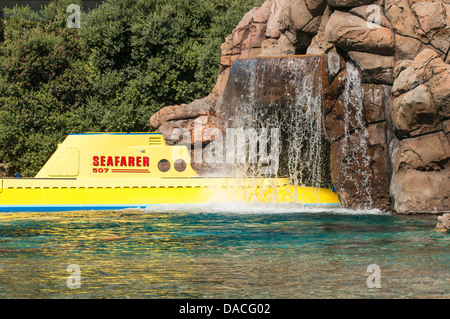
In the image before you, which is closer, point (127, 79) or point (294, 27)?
point (294, 27)

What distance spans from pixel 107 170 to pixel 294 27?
918 centimetres

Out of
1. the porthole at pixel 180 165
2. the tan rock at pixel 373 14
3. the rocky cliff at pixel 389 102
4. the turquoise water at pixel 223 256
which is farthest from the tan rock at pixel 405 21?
the porthole at pixel 180 165

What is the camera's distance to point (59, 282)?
9578 mm

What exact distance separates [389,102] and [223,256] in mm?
10205

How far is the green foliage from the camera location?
34938 mm

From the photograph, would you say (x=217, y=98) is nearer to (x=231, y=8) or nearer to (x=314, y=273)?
(x=231, y=8)

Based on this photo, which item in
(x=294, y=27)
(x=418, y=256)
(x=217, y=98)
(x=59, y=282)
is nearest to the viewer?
(x=59, y=282)

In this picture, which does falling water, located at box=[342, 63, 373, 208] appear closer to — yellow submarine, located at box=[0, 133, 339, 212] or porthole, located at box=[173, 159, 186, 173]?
yellow submarine, located at box=[0, 133, 339, 212]

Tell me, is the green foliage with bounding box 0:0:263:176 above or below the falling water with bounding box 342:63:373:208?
above

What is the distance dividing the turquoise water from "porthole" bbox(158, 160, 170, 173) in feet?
13.2

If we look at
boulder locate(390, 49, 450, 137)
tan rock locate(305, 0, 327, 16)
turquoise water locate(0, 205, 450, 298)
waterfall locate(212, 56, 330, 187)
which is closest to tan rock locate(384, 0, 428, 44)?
boulder locate(390, 49, 450, 137)

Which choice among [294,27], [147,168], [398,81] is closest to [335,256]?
[398,81]

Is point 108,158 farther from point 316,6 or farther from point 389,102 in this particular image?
point 389,102

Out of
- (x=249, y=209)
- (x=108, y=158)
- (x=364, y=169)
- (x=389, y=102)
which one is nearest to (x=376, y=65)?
(x=389, y=102)
